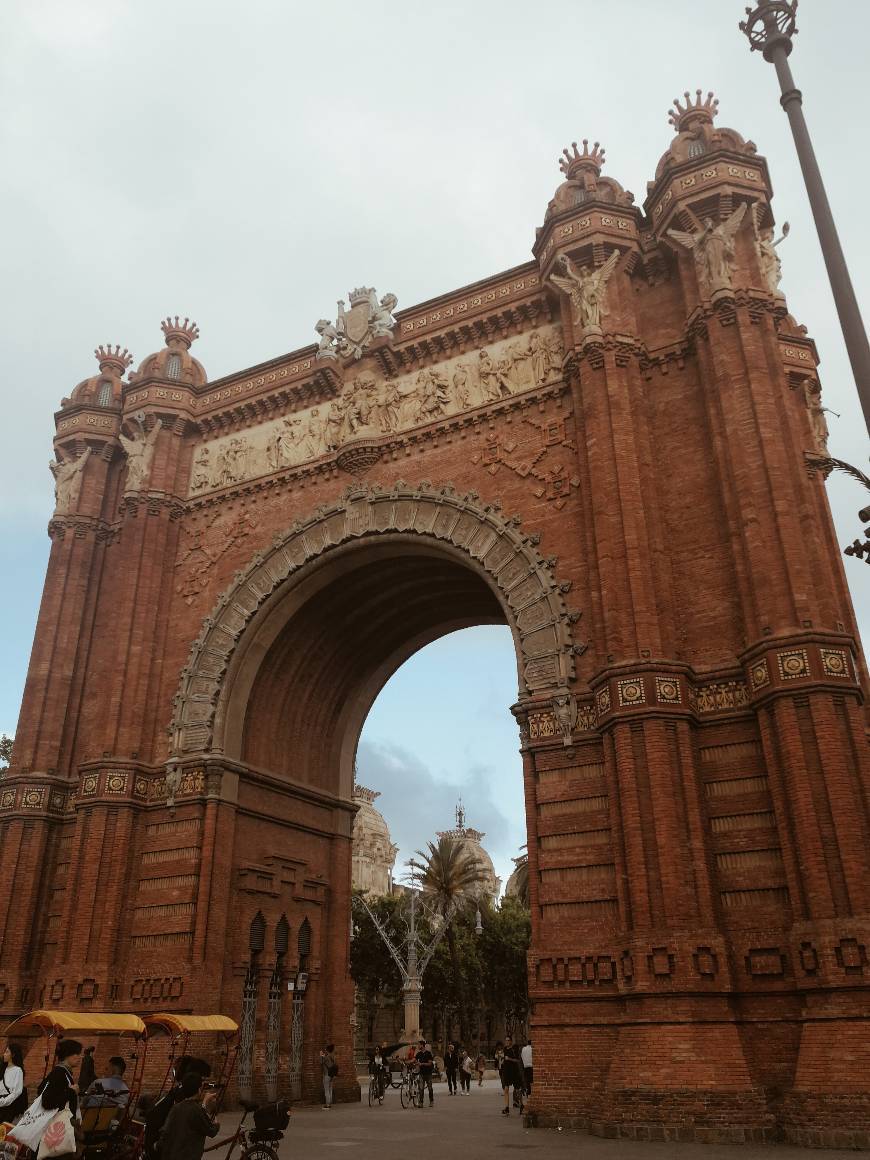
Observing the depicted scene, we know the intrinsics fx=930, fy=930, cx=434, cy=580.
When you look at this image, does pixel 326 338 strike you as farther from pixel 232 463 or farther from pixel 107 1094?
pixel 107 1094

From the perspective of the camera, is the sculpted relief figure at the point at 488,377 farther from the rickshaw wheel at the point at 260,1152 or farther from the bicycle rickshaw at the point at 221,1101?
the rickshaw wheel at the point at 260,1152

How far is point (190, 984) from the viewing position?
1961 centimetres

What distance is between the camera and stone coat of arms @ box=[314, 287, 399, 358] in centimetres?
2422

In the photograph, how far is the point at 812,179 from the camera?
30.4 ft

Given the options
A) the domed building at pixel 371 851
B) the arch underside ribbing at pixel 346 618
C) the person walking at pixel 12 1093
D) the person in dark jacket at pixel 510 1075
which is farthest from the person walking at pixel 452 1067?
the domed building at pixel 371 851

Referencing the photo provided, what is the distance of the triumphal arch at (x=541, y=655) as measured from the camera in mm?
14344

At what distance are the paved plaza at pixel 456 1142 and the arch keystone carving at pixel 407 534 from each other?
298 inches

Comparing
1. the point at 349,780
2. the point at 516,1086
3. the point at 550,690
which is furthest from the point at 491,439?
the point at 516,1086

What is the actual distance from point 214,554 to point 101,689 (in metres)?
4.43

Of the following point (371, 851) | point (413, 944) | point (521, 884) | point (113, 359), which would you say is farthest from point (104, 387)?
point (371, 851)

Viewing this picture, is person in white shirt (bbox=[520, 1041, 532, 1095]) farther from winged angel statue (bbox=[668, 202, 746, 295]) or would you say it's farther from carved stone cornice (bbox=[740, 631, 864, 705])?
winged angel statue (bbox=[668, 202, 746, 295])

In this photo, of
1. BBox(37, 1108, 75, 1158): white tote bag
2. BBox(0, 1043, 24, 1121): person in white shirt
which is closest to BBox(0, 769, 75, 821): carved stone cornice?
BBox(0, 1043, 24, 1121): person in white shirt

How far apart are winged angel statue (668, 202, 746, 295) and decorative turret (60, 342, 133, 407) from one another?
1691cm

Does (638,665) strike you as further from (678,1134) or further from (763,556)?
(678,1134)
